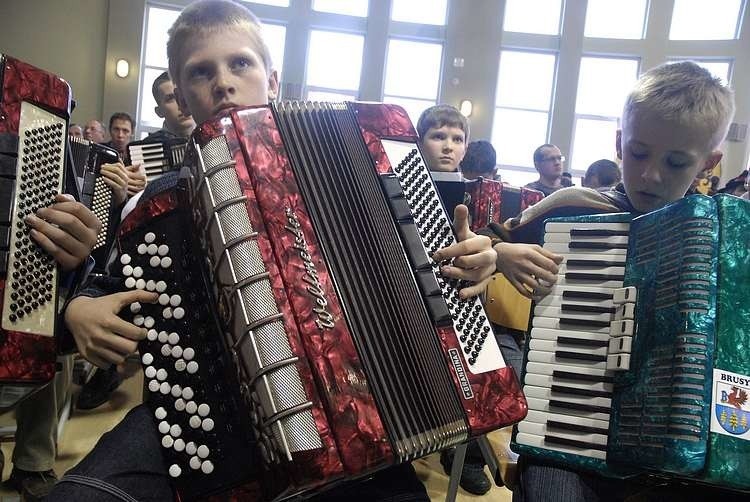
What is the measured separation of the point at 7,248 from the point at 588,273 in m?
1.44

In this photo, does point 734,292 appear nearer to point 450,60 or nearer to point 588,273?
point 588,273

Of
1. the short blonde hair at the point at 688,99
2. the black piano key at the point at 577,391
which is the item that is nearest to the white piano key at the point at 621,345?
the black piano key at the point at 577,391

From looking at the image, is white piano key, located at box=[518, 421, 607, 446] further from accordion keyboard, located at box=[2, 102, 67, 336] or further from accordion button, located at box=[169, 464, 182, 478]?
accordion keyboard, located at box=[2, 102, 67, 336]

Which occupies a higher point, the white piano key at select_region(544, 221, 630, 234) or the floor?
the white piano key at select_region(544, 221, 630, 234)

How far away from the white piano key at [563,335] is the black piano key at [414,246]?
0.43 metres

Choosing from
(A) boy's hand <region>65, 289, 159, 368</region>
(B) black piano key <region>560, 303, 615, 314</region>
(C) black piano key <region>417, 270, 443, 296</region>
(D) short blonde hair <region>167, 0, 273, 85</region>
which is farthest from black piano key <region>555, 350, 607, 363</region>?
(D) short blonde hair <region>167, 0, 273, 85</region>

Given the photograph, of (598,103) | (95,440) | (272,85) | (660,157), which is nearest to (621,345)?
(660,157)

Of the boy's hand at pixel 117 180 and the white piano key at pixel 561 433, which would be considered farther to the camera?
the boy's hand at pixel 117 180

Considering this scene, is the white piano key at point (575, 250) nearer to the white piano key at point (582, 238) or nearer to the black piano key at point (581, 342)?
the white piano key at point (582, 238)

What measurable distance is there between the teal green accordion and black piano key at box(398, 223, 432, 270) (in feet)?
1.44

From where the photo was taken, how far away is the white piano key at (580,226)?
1356mm

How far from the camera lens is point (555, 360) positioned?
137 centimetres

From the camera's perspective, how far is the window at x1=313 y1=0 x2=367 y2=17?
9.44m

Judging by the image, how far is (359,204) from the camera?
3.84 feet
